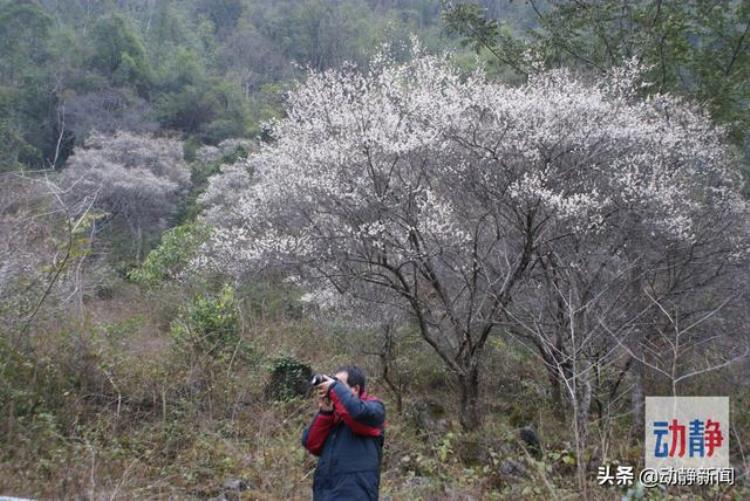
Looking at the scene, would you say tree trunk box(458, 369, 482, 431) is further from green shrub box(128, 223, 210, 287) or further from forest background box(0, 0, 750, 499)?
green shrub box(128, 223, 210, 287)

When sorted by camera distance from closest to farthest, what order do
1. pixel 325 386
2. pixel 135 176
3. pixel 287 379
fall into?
pixel 325 386 → pixel 287 379 → pixel 135 176

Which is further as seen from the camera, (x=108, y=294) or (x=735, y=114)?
(x=108, y=294)

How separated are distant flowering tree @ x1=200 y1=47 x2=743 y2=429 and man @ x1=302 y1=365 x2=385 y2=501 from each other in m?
3.62

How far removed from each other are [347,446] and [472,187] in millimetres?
4264

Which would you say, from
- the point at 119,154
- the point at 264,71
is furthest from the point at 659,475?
the point at 264,71

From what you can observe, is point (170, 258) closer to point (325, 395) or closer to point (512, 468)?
point (512, 468)

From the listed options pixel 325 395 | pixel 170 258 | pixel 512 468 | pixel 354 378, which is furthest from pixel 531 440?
pixel 170 258

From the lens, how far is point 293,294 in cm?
1050

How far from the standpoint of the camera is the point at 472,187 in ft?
22.4

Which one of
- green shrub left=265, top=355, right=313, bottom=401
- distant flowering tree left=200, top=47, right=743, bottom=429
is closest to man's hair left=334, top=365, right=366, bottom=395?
distant flowering tree left=200, top=47, right=743, bottom=429

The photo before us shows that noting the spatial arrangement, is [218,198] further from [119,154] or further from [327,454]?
[327,454]

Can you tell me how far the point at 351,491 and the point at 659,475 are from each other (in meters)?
2.12

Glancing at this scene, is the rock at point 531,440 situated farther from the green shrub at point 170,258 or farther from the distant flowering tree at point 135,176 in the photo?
the distant flowering tree at point 135,176

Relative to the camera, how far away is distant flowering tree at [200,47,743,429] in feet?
21.6
